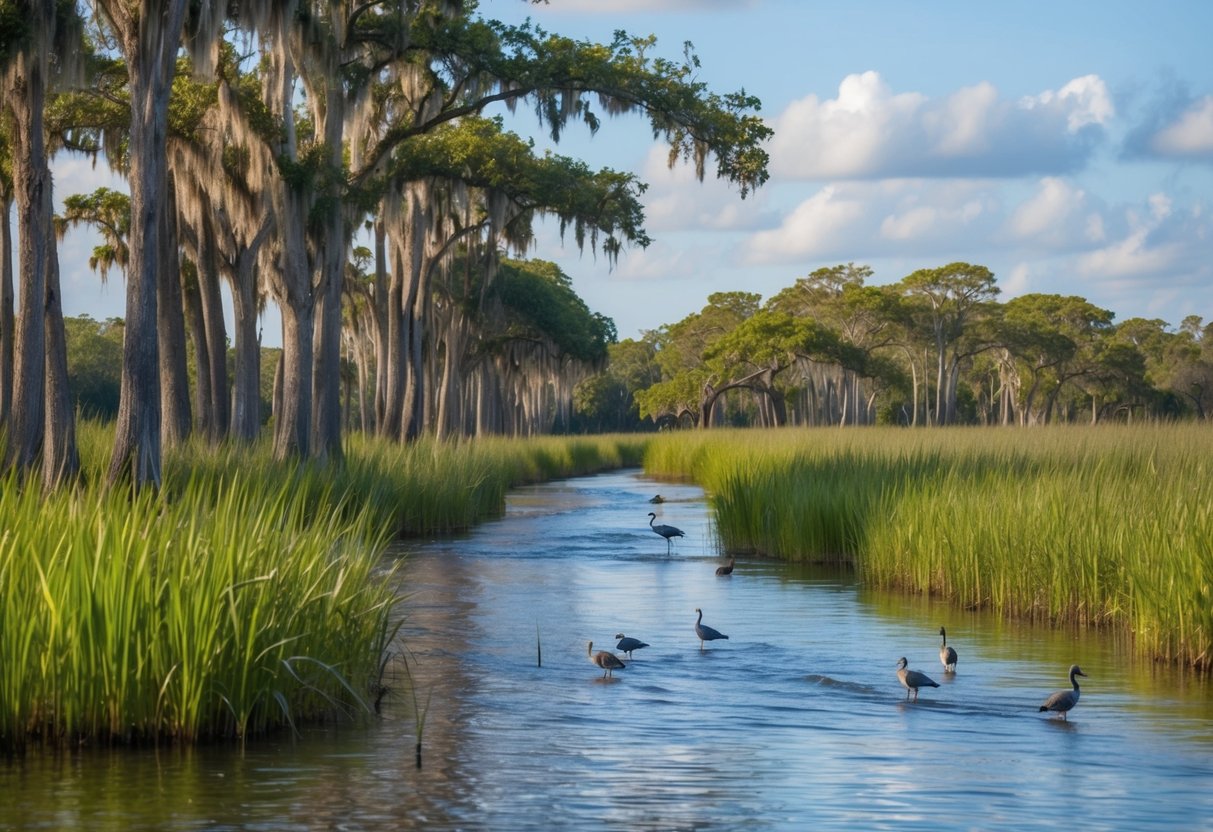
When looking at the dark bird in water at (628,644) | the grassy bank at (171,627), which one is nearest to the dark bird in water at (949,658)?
the dark bird in water at (628,644)

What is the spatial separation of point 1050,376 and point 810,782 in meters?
82.0

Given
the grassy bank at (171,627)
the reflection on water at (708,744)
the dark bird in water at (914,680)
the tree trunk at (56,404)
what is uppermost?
the tree trunk at (56,404)

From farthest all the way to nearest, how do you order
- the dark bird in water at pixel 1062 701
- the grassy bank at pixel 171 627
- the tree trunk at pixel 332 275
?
the tree trunk at pixel 332 275 → the dark bird in water at pixel 1062 701 → the grassy bank at pixel 171 627

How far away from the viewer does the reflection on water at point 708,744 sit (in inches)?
295

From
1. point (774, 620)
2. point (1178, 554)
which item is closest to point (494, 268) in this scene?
point (774, 620)

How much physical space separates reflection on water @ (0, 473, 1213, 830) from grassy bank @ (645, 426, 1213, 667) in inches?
17.1

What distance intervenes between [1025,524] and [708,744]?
274 inches

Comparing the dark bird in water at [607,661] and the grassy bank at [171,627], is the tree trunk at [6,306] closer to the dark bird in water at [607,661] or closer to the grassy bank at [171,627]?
the dark bird in water at [607,661]

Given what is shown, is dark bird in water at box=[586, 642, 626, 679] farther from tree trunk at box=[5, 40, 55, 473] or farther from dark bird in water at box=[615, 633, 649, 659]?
tree trunk at box=[5, 40, 55, 473]

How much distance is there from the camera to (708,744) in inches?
365

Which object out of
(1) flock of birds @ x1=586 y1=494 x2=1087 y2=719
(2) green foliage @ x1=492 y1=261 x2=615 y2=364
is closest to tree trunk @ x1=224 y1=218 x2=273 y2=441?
(1) flock of birds @ x1=586 y1=494 x2=1087 y2=719

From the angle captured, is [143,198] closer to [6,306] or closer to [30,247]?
[30,247]

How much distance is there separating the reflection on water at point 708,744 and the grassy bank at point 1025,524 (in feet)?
1.42

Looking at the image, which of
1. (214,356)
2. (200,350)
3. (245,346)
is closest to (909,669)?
(245,346)
